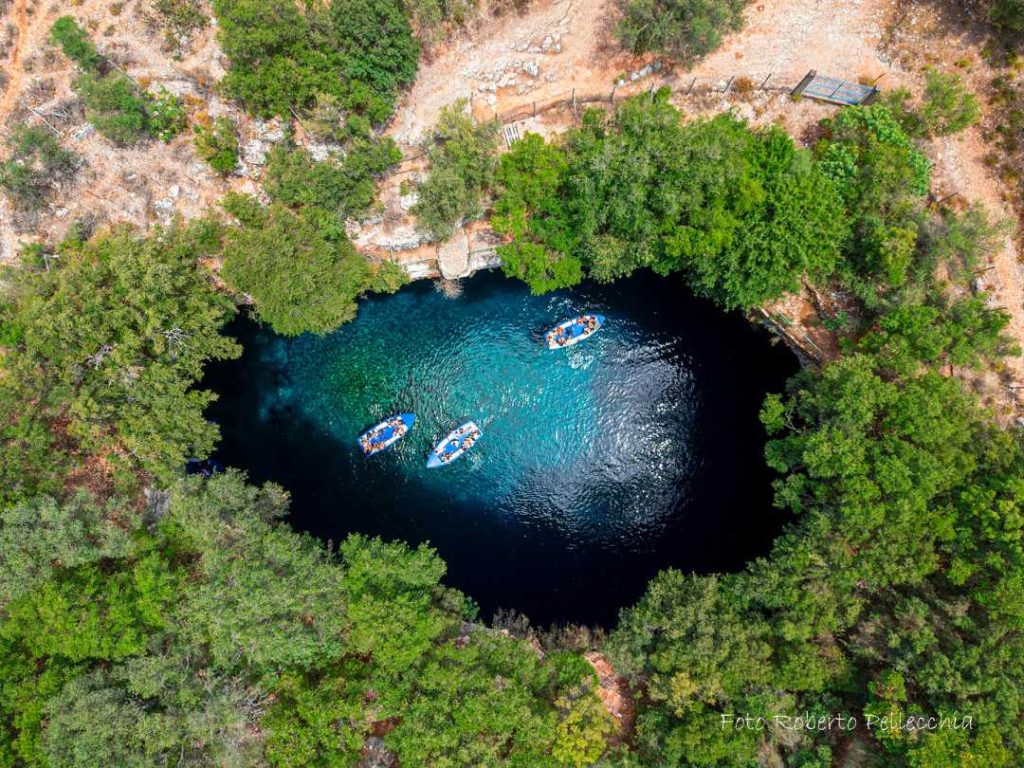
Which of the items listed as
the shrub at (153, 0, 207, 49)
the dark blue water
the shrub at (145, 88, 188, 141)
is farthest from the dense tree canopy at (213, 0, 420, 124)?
the dark blue water

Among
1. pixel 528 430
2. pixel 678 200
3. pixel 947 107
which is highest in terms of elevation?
pixel 678 200

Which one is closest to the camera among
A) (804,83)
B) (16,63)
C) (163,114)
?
(804,83)

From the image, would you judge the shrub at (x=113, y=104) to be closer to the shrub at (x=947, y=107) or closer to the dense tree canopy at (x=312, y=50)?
the dense tree canopy at (x=312, y=50)

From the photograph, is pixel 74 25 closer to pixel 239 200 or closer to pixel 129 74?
pixel 129 74

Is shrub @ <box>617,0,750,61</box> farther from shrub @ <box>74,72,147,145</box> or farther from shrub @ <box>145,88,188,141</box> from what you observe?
shrub @ <box>74,72,147,145</box>

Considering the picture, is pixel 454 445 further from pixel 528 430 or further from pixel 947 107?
pixel 947 107

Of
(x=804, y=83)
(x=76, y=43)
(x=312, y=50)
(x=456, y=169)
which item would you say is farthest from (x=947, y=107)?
(x=76, y=43)

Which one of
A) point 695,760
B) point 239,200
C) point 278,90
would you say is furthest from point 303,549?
point 278,90

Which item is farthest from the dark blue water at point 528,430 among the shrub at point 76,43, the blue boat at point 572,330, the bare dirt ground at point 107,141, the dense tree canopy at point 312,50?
the shrub at point 76,43
